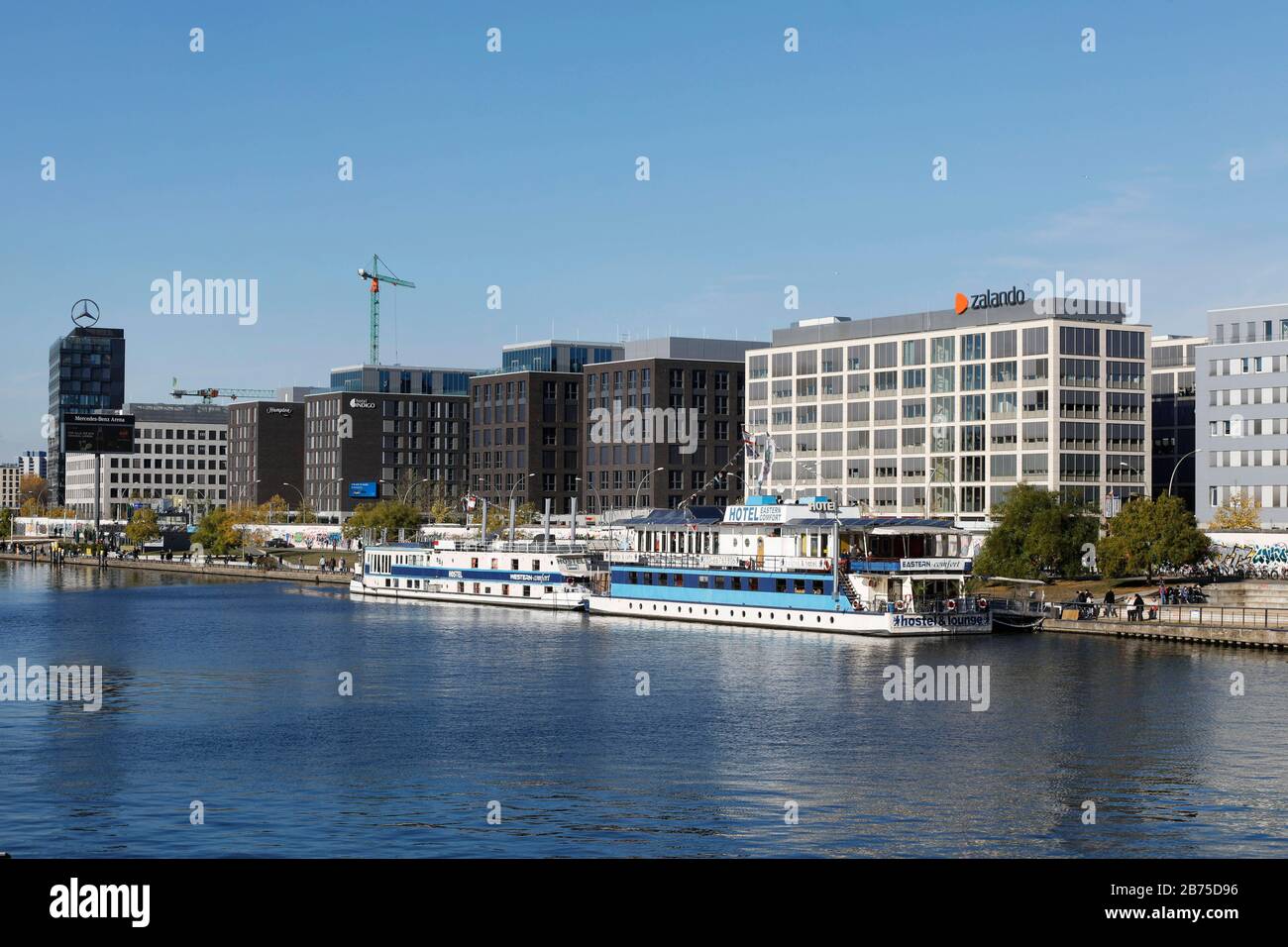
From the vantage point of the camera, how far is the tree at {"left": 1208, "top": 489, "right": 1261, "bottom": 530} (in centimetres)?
14912

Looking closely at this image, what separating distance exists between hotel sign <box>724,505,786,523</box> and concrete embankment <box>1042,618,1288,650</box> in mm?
22673

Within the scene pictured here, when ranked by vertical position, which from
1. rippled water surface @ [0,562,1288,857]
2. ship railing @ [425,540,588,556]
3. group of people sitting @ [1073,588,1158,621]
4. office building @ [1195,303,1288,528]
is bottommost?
rippled water surface @ [0,562,1288,857]

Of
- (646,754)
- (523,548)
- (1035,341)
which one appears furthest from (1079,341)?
(646,754)

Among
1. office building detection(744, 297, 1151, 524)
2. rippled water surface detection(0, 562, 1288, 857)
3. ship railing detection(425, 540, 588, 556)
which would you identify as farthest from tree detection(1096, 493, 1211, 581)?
ship railing detection(425, 540, 588, 556)

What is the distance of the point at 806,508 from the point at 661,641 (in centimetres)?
1881

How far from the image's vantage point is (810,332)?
200 meters

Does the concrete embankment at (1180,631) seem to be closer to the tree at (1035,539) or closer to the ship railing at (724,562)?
the tree at (1035,539)

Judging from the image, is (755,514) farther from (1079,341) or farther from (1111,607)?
(1079,341)

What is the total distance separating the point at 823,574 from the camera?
113 meters

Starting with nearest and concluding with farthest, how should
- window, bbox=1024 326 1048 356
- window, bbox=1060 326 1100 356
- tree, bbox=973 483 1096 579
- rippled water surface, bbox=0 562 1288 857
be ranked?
rippled water surface, bbox=0 562 1288 857, tree, bbox=973 483 1096 579, window, bbox=1060 326 1100 356, window, bbox=1024 326 1048 356

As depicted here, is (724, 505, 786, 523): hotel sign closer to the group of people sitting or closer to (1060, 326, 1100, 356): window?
the group of people sitting

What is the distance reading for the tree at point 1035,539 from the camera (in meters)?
128
